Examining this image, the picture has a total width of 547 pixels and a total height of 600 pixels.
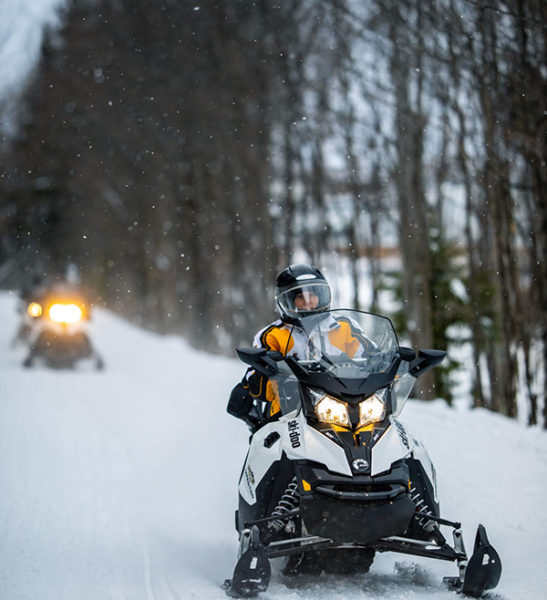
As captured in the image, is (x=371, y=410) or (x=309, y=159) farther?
(x=309, y=159)

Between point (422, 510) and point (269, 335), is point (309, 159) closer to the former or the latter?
point (269, 335)

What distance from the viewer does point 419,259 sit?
13.6 metres

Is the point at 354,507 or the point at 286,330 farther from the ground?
the point at 286,330

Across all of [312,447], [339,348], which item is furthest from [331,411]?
[339,348]

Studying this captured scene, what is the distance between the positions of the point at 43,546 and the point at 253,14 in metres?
14.9

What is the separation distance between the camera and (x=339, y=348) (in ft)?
14.7

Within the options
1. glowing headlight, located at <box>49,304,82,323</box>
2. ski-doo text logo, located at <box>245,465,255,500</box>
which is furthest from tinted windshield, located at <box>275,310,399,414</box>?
glowing headlight, located at <box>49,304,82,323</box>

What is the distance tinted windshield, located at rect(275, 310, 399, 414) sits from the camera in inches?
166

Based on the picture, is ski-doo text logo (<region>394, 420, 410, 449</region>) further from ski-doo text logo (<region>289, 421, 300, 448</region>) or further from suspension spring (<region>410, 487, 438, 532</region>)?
ski-doo text logo (<region>289, 421, 300, 448</region>)

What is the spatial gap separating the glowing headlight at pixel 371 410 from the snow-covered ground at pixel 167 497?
2.94ft

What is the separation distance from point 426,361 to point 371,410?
1.69 ft

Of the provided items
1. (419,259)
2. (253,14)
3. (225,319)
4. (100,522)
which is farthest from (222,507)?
(225,319)

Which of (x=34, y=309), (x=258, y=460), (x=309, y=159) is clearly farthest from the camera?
(x=309, y=159)

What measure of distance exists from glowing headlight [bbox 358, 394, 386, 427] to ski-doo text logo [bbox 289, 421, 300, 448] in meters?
0.36
